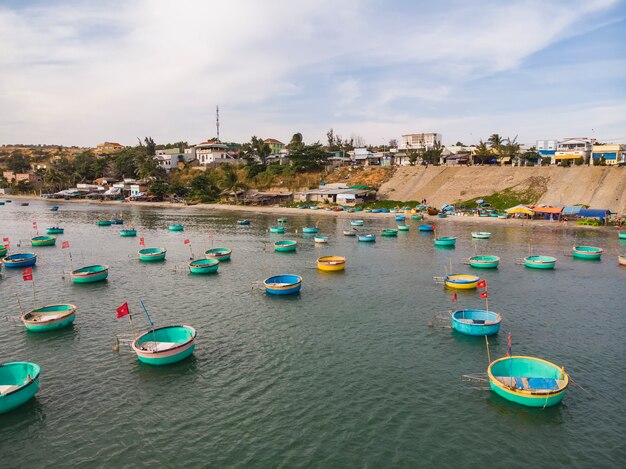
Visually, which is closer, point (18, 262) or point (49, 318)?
point (49, 318)

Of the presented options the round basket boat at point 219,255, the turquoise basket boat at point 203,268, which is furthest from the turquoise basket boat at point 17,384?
the round basket boat at point 219,255

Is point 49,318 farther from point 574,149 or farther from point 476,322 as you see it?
point 574,149

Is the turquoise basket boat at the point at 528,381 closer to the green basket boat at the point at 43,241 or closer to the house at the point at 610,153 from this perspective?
the green basket boat at the point at 43,241

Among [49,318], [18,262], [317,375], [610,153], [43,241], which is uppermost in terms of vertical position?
[610,153]

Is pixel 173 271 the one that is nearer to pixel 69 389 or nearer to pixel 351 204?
pixel 69 389

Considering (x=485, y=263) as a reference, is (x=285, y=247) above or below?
above

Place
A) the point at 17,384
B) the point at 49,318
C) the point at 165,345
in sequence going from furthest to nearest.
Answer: the point at 49,318, the point at 165,345, the point at 17,384

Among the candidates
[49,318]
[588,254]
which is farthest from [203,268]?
[588,254]
